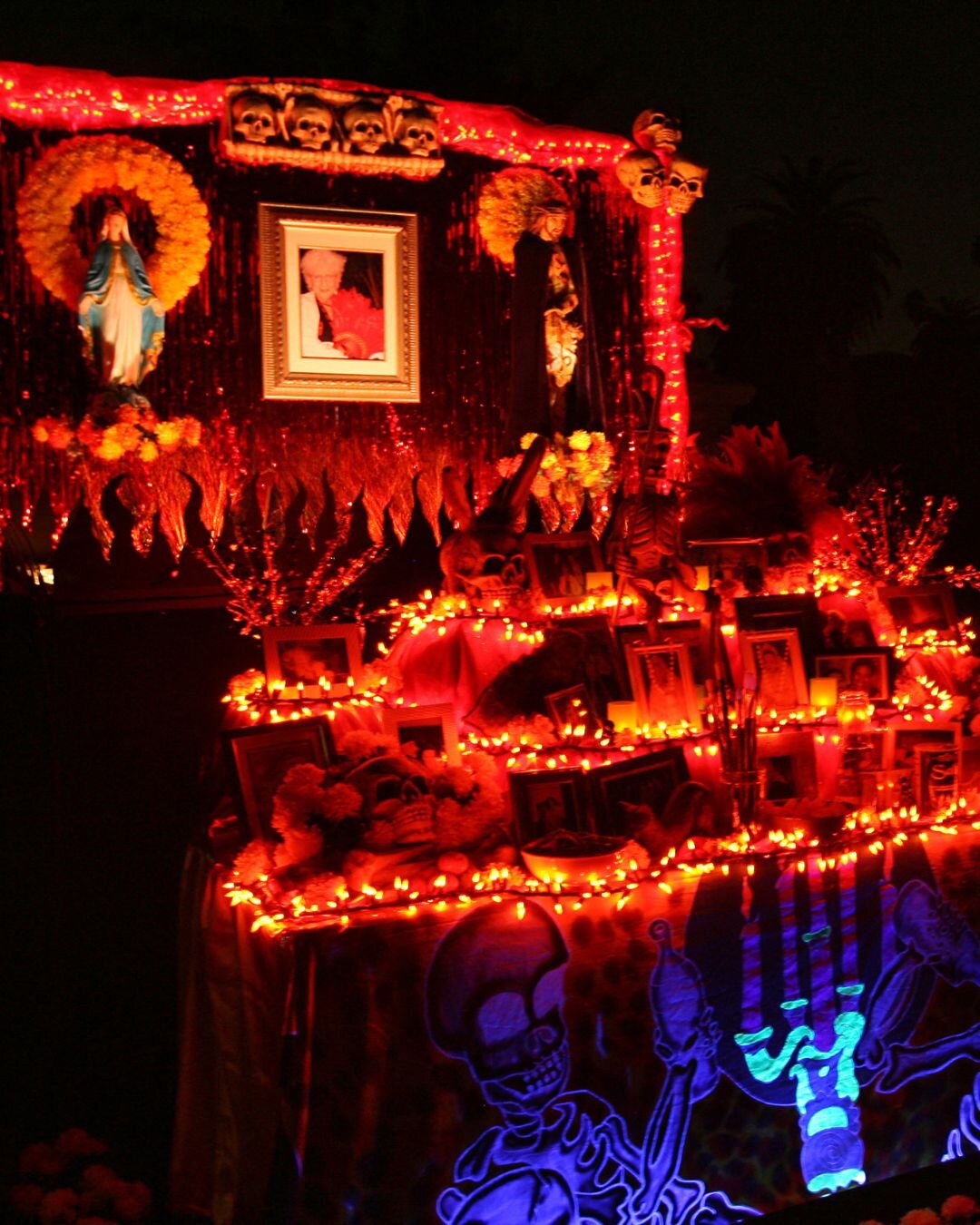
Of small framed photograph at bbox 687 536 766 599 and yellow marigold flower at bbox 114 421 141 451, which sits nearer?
small framed photograph at bbox 687 536 766 599

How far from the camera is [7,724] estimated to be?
537 cm

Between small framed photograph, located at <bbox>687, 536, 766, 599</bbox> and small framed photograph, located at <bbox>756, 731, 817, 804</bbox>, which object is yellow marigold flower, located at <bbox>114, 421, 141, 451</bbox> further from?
small framed photograph, located at <bbox>756, 731, 817, 804</bbox>

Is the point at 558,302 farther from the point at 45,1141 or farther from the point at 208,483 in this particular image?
the point at 45,1141

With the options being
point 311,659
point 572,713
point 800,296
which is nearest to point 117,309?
point 311,659

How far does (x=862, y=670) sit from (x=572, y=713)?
1.09 meters

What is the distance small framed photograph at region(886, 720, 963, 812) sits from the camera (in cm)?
424

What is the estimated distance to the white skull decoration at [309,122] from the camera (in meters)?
5.09

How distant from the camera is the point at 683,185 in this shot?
579 centimetres

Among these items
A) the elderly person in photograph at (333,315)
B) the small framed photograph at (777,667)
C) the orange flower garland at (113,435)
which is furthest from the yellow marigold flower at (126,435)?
the small framed photograph at (777,667)

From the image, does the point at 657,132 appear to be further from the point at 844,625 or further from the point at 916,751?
the point at 916,751

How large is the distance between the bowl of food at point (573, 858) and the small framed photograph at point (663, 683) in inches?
27.7

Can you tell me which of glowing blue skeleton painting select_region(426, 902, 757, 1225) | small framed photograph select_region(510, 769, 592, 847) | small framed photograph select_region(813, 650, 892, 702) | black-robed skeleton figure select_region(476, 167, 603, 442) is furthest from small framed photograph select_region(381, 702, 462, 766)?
black-robed skeleton figure select_region(476, 167, 603, 442)

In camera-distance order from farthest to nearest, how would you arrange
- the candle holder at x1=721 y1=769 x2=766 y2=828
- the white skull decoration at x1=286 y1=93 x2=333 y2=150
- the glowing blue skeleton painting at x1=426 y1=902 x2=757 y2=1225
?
the white skull decoration at x1=286 y1=93 x2=333 y2=150 < the candle holder at x1=721 y1=769 x2=766 y2=828 < the glowing blue skeleton painting at x1=426 y1=902 x2=757 y2=1225

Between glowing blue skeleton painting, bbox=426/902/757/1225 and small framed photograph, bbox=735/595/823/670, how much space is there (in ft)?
4.55
